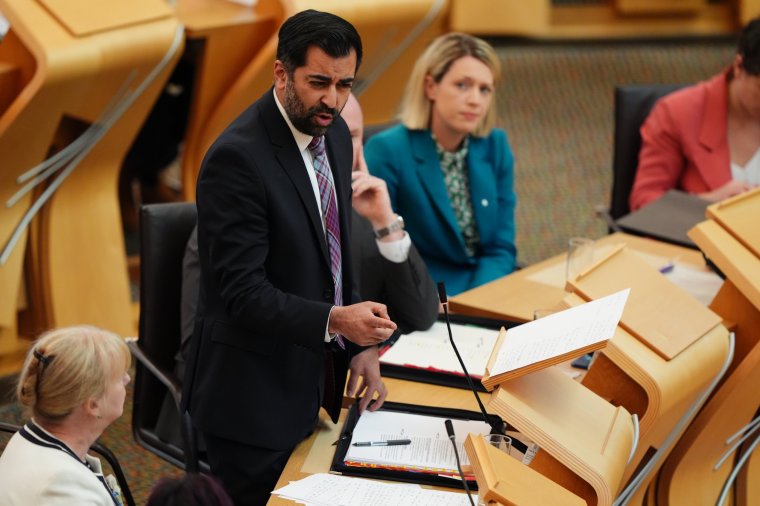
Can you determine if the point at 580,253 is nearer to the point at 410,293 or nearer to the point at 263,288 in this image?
the point at 410,293

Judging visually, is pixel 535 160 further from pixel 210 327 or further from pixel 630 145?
pixel 210 327

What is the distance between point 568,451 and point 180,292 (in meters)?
1.19

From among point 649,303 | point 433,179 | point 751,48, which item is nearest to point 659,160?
point 751,48

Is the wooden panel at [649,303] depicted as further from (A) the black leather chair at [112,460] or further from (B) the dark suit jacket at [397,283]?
(A) the black leather chair at [112,460]

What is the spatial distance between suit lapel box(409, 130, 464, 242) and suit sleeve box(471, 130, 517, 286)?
0.45 feet

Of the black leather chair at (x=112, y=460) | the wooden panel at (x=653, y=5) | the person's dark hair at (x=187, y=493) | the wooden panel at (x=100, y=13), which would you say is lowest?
the wooden panel at (x=653, y=5)

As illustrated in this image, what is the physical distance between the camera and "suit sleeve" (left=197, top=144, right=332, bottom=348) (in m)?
1.67

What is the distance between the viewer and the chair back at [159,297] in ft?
7.94

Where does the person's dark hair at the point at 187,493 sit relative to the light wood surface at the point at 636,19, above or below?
above

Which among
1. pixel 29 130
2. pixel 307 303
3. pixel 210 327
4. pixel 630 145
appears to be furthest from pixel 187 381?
pixel 630 145

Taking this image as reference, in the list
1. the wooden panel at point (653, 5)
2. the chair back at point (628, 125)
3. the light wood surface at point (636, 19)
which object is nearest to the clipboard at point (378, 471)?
the chair back at point (628, 125)

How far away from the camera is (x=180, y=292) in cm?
247

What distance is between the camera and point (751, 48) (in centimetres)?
320

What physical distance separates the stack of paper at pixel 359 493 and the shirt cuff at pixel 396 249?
697mm
